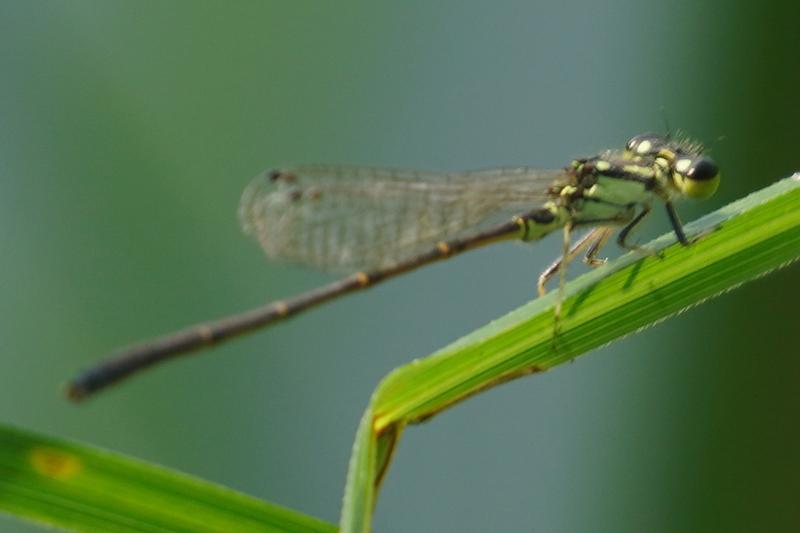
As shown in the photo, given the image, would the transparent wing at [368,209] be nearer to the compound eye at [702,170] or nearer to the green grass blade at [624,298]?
the compound eye at [702,170]

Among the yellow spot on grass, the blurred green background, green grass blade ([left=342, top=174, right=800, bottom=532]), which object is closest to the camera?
the yellow spot on grass

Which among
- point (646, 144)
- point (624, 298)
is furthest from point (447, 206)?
point (624, 298)

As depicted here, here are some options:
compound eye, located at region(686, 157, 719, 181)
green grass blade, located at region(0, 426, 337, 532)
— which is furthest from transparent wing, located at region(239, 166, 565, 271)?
green grass blade, located at region(0, 426, 337, 532)

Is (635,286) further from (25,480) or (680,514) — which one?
(680,514)

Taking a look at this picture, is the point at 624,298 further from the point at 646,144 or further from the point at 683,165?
the point at 646,144

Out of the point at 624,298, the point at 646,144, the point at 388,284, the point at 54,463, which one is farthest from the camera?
the point at 388,284

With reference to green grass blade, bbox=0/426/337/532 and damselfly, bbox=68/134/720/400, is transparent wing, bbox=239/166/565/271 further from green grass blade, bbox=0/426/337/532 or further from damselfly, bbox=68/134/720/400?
green grass blade, bbox=0/426/337/532

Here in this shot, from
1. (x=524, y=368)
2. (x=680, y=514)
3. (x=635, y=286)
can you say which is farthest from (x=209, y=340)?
(x=680, y=514)
